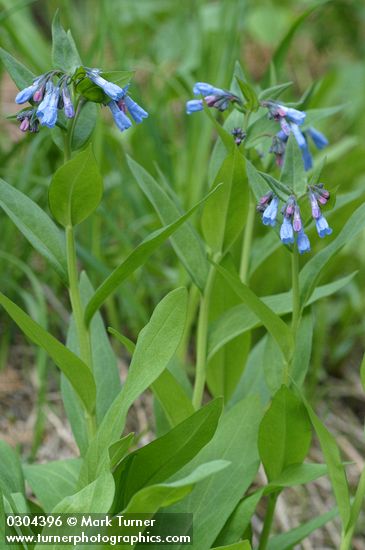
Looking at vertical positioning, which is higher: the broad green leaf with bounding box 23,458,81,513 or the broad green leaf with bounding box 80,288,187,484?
the broad green leaf with bounding box 80,288,187,484

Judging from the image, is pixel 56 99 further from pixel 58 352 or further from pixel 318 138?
pixel 318 138

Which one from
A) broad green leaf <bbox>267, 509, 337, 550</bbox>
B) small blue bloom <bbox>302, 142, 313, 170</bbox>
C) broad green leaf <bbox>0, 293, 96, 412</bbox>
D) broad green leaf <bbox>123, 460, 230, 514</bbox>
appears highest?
small blue bloom <bbox>302, 142, 313, 170</bbox>

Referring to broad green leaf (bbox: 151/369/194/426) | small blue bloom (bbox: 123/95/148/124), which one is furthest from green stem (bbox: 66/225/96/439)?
small blue bloom (bbox: 123/95/148/124)

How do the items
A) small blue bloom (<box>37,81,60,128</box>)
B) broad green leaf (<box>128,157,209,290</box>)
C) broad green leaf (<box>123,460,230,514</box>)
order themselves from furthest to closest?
1. broad green leaf (<box>128,157,209,290</box>)
2. small blue bloom (<box>37,81,60,128</box>)
3. broad green leaf (<box>123,460,230,514</box>)

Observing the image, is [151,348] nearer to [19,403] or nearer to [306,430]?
[306,430]

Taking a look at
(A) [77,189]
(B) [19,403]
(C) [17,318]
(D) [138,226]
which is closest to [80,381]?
(C) [17,318]

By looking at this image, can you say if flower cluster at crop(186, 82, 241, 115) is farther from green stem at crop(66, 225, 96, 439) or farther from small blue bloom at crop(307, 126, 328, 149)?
green stem at crop(66, 225, 96, 439)
